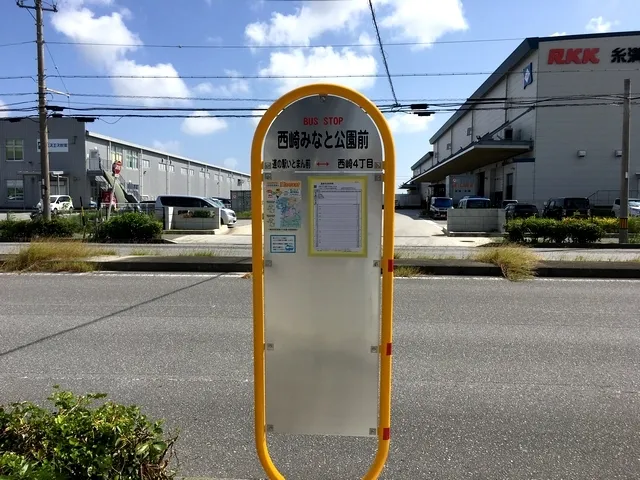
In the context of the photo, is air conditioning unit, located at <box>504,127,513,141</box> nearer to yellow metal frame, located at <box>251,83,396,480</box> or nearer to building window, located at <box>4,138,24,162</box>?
yellow metal frame, located at <box>251,83,396,480</box>

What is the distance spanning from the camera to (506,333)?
20.4 ft

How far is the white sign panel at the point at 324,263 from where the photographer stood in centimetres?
243

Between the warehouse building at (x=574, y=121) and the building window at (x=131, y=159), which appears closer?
the warehouse building at (x=574, y=121)

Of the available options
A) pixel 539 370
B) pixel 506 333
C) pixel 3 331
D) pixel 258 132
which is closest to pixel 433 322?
pixel 506 333

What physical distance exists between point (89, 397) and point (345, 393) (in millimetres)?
1514

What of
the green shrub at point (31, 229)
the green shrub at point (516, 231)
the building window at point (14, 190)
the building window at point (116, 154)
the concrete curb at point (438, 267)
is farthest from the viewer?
the building window at point (116, 154)

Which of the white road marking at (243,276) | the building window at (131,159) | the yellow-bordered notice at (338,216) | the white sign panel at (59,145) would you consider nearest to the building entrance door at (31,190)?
the white sign panel at (59,145)

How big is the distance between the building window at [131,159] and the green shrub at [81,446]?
60812 mm

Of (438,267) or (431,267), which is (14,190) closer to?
(431,267)

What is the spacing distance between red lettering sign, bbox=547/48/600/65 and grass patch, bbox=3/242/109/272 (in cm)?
3424

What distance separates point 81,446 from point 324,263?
1497 mm

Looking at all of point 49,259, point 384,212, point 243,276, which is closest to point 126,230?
point 49,259

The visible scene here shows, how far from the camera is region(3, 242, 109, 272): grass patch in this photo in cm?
1116

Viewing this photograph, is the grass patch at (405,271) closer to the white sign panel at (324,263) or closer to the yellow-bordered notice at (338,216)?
the white sign panel at (324,263)
